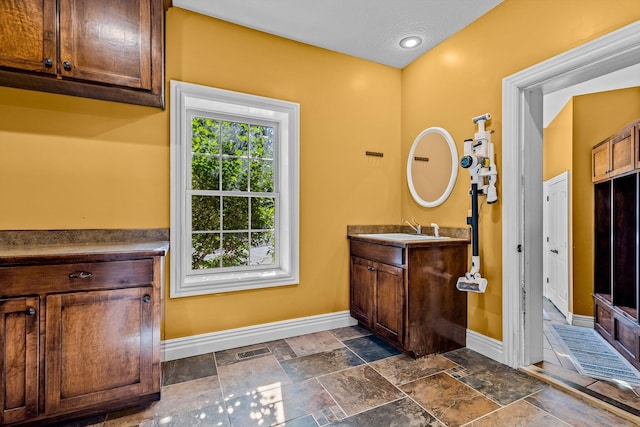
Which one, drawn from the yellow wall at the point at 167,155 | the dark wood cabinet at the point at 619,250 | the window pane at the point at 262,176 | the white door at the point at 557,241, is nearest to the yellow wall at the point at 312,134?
the yellow wall at the point at 167,155

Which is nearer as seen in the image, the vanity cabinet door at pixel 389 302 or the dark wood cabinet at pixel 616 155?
the vanity cabinet door at pixel 389 302

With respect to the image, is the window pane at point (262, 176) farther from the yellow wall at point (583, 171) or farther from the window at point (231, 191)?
the yellow wall at point (583, 171)

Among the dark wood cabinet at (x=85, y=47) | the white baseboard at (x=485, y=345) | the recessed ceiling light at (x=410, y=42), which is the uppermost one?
the recessed ceiling light at (x=410, y=42)

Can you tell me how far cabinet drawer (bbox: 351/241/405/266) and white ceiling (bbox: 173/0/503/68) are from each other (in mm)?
1868

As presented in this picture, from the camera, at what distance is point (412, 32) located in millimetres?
2713

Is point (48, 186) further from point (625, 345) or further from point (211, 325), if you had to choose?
point (625, 345)

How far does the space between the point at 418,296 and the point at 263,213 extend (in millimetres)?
1532

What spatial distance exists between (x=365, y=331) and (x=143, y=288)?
200 centimetres

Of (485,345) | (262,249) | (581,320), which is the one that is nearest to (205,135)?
(262,249)

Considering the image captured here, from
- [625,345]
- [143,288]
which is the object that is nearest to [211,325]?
[143,288]

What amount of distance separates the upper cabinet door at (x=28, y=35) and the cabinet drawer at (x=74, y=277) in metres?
1.15

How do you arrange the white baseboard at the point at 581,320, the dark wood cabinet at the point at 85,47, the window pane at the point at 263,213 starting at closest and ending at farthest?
the dark wood cabinet at the point at 85,47 → the window pane at the point at 263,213 → the white baseboard at the point at 581,320

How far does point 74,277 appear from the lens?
5.32ft

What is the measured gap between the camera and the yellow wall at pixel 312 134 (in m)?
2.04
